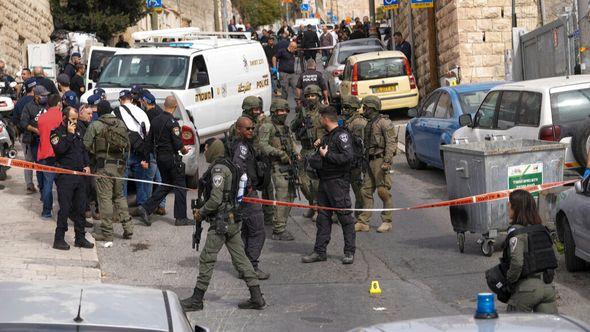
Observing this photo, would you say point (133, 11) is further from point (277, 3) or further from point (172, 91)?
point (277, 3)

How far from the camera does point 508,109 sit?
1492cm

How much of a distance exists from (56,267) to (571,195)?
5.63 m

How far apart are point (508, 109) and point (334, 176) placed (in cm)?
341

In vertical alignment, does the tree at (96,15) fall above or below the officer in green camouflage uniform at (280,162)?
above

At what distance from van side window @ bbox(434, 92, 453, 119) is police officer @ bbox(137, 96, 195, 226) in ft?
15.9

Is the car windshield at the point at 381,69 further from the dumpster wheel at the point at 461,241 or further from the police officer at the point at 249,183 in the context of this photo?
the police officer at the point at 249,183

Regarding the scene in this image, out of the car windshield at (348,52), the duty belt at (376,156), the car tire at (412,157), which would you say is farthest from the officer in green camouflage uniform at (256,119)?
the car windshield at (348,52)

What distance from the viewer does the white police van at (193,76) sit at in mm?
20641

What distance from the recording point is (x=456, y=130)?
1680cm

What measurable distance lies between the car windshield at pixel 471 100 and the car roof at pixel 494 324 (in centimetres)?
1340

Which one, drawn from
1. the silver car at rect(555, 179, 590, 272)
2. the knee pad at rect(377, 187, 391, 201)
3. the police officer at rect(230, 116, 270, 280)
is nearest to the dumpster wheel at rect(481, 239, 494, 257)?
the silver car at rect(555, 179, 590, 272)

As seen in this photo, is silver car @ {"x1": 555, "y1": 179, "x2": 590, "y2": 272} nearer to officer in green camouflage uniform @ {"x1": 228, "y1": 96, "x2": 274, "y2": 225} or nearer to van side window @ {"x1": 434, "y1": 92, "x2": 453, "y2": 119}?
officer in green camouflage uniform @ {"x1": 228, "y1": 96, "x2": 274, "y2": 225}

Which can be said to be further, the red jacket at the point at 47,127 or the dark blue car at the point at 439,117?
the dark blue car at the point at 439,117

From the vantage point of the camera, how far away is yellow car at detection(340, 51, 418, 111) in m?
26.6
